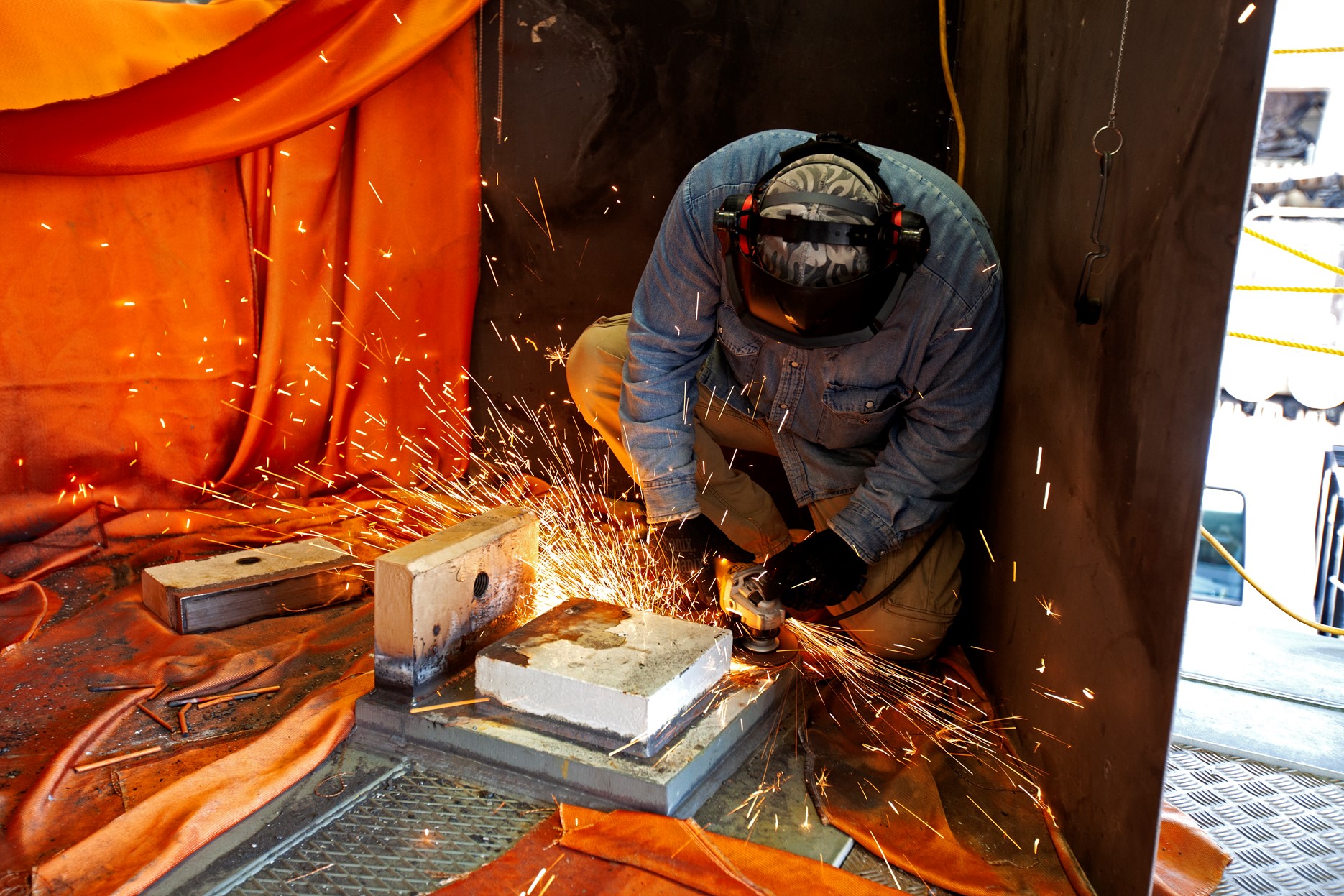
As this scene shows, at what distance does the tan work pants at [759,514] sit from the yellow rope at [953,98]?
0.95 metres

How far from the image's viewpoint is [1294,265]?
6.16m

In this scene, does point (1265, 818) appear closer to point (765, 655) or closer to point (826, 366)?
point (765, 655)

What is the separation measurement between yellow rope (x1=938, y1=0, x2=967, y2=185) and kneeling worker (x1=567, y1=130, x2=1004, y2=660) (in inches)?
21.3

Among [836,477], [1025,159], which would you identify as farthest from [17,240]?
[1025,159]

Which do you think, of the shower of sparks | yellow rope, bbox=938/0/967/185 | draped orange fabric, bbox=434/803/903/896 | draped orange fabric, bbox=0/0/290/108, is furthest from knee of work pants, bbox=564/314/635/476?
draped orange fabric, bbox=0/0/290/108

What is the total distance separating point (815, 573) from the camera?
230cm

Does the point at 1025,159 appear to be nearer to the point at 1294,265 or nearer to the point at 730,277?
the point at 730,277

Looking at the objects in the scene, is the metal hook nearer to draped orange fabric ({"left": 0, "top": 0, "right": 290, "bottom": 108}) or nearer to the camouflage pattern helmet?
the camouflage pattern helmet

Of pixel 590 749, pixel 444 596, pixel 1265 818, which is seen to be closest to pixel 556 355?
pixel 444 596

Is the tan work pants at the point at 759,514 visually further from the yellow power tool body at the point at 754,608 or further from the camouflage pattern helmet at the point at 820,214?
the camouflage pattern helmet at the point at 820,214

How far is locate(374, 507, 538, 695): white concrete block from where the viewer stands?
1904 millimetres

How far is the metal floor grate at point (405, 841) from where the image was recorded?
5.10ft

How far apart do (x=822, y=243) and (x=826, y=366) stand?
60 cm

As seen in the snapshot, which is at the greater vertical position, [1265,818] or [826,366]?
[826,366]
